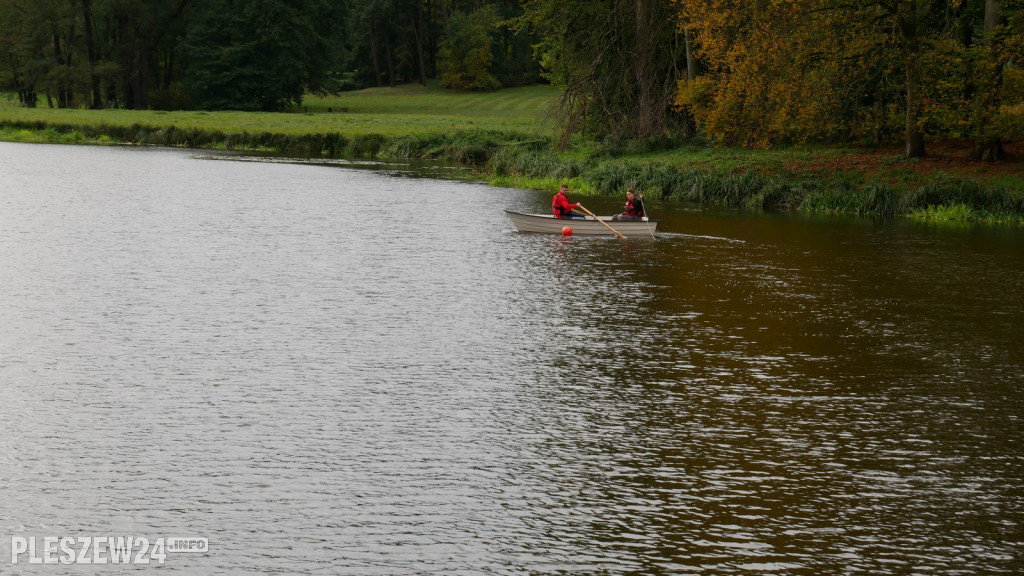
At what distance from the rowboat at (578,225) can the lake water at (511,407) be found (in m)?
3.24

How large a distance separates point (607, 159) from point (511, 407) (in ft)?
117

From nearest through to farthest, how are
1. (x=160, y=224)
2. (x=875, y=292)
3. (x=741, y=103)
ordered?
(x=875, y=292)
(x=160, y=224)
(x=741, y=103)

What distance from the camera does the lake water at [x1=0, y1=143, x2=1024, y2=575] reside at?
29.9 feet

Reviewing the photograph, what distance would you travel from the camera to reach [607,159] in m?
47.8

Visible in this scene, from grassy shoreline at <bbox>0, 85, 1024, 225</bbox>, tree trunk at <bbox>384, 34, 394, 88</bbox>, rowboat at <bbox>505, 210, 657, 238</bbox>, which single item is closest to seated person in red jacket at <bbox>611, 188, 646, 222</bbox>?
rowboat at <bbox>505, 210, 657, 238</bbox>

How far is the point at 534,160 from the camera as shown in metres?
49.1

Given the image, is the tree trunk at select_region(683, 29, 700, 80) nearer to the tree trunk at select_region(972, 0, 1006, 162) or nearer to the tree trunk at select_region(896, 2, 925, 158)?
the tree trunk at select_region(896, 2, 925, 158)

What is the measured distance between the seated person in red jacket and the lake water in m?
3.55

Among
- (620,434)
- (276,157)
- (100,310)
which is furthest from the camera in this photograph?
(276,157)

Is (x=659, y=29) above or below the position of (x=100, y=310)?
above

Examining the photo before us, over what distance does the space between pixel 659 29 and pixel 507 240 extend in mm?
23985

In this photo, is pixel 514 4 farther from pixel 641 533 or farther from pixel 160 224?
pixel 641 533

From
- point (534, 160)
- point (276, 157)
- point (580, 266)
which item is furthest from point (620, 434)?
point (276, 157)

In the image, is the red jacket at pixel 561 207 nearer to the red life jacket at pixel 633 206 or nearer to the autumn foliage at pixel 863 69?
the red life jacket at pixel 633 206
